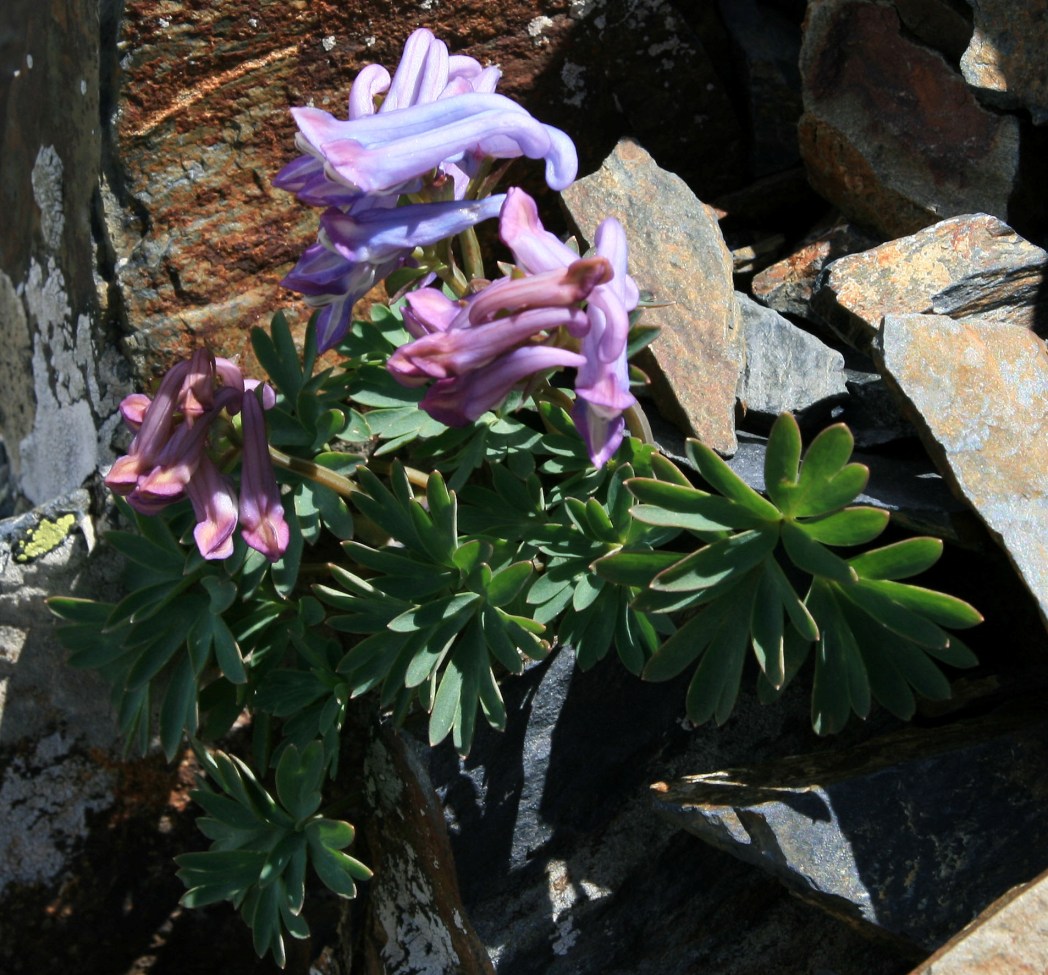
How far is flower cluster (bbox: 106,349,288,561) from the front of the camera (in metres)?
2.21

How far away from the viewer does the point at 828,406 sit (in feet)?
9.51

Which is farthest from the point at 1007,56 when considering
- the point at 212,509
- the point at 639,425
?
the point at 212,509

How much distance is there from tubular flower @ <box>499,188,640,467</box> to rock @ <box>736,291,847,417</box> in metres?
0.95

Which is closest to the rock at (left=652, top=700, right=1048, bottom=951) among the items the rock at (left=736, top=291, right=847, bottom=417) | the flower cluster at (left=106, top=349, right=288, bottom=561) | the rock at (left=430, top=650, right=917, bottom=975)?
the rock at (left=430, top=650, right=917, bottom=975)

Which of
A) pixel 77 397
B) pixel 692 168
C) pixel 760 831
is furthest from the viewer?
pixel 692 168

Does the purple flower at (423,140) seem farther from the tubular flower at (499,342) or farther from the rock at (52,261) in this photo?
the rock at (52,261)

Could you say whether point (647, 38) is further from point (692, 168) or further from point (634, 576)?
→ point (634, 576)

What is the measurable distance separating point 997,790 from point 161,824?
210 cm

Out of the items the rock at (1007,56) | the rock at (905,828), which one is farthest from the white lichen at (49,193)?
the rock at (1007,56)

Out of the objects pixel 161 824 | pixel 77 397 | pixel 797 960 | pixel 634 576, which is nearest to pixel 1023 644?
pixel 797 960

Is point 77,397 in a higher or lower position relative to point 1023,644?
higher

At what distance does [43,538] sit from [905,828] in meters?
2.12

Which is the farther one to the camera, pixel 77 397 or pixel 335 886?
pixel 77 397

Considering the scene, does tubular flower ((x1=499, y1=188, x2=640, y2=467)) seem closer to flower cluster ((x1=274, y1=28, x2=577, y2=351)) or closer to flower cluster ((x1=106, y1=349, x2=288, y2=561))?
flower cluster ((x1=274, y1=28, x2=577, y2=351))
